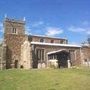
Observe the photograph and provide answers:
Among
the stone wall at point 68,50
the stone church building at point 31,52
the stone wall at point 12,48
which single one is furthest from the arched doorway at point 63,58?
the stone wall at point 12,48

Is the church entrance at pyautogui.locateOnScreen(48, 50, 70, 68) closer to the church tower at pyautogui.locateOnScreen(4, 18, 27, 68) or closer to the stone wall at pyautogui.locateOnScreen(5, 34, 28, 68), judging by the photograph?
the stone wall at pyautogui.locateOnScreen(5, 34, 28, 68)

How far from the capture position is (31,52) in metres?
49.2

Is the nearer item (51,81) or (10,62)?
(51,81)

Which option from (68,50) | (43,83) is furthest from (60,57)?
(43,83)

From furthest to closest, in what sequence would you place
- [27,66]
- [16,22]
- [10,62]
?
[16,22], [10,62], [27,66]

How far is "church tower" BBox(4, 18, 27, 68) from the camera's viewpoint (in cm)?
5350

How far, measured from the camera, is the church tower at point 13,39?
53.5 m

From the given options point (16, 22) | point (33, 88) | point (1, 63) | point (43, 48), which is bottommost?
point (33, 88)

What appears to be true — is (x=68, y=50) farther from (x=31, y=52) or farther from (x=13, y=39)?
(x=13, y=39)

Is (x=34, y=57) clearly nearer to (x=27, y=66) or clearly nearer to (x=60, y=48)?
(x=27, y=66)

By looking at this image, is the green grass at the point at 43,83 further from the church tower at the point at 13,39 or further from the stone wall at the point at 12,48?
the church tower at the point at 13,39

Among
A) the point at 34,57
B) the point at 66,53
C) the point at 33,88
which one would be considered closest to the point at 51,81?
the point at 33,88

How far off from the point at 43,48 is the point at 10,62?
8.19 meters

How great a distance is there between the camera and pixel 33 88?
22281 mm
